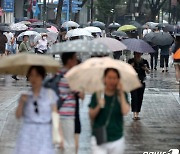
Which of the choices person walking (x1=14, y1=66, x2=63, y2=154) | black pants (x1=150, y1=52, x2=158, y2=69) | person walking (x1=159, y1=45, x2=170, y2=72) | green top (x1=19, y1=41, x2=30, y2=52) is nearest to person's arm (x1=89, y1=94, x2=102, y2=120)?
person walking (x1=14, y1=66, x2=63, y2=154)

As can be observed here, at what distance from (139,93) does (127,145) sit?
3143 mm

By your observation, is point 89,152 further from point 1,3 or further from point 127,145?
point 1,3

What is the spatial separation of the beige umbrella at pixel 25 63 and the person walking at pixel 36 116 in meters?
0.10

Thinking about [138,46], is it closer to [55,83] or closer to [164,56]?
[55,83]

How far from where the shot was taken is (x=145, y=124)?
14219 millimetres

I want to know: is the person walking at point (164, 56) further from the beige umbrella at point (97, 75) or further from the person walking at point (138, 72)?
the beige umbrella at point (97, 75)

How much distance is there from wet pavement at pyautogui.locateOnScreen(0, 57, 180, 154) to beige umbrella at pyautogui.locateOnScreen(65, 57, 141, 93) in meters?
3.42

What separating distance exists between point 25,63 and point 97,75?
31.3 inches

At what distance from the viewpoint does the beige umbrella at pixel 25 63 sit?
287 inches

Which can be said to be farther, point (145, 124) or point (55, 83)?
point (145, 124)

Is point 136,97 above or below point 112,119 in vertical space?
below

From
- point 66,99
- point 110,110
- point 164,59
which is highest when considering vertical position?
point 110,110

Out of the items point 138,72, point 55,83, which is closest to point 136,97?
→ point 138,72

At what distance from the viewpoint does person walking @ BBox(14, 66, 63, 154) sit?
7.17 meters
